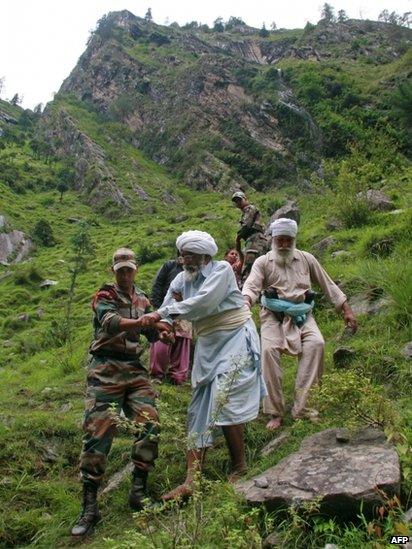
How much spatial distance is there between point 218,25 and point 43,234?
77051mm

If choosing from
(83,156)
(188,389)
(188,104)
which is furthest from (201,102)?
(188,389)

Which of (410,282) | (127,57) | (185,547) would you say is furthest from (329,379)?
(127,57)

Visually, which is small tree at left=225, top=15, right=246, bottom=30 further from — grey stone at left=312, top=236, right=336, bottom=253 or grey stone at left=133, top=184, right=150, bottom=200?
grey stone at left=312, top=236, right=336, bottom=253

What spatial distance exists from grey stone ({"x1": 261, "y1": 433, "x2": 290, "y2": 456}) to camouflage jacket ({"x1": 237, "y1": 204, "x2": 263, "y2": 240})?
4199mm

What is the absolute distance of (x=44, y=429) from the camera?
4699 millimetres

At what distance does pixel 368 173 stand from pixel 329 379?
7.75 metres

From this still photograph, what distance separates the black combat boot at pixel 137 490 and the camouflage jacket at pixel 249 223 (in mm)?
4676

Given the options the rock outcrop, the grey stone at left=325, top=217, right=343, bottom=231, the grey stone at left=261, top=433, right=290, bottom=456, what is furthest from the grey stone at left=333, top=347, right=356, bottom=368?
the rock outcrop

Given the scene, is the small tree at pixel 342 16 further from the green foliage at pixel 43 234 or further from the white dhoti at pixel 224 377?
the white dhoti at pixel 224 377

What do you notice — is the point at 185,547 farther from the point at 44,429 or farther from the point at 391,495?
the point at 44,429

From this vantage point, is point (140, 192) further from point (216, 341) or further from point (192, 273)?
point (216, 341)

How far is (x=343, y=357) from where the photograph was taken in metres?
4.87

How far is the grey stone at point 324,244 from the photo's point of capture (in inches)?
355

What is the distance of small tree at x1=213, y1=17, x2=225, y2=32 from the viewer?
94.1m
